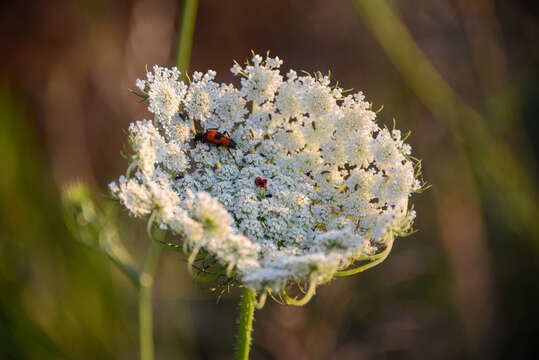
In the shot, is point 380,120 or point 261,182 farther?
point 380,120

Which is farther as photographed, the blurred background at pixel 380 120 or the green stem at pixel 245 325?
the blurred background at pixel 380 120

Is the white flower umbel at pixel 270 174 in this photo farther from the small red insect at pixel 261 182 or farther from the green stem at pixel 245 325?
the green stem at pixel 245 325

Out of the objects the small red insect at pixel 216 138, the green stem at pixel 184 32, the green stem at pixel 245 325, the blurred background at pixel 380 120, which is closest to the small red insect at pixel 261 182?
the small red insect at pixel 216 138

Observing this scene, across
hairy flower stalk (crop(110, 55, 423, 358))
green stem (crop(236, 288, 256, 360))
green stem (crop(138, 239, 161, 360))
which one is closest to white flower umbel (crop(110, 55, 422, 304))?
hairy flower stalk (crop(110, 55, 423, 358))

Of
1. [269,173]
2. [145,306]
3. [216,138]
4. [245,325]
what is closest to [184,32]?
[216,138]

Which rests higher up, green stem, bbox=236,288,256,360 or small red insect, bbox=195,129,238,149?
small red insect, bbox=195,129,238,149

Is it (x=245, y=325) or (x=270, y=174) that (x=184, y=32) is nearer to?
(x=270, y=174)

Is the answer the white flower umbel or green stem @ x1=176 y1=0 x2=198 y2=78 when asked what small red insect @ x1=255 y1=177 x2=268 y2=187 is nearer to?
the white flower umbel
